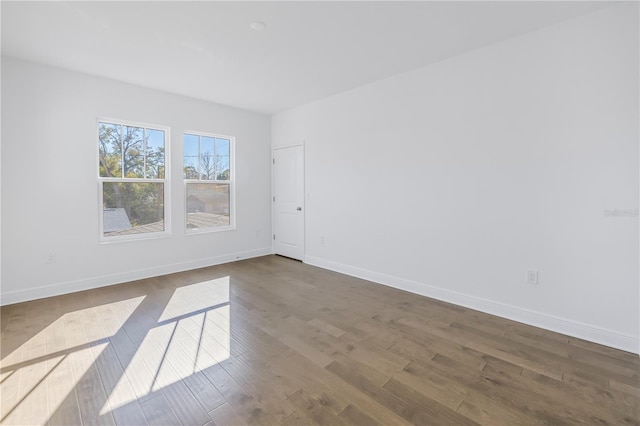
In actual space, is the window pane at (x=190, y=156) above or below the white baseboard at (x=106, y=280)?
above

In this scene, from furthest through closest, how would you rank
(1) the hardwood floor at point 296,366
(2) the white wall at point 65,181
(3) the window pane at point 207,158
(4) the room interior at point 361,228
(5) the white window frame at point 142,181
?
1. (3) the window pane at point 207,158
2. (5) the white window frame at point 142,181
3. (2) the white wall at point 65,181
4. (4) the room interior at point 361,228
5. (1) the hardwood floor at point 296,366

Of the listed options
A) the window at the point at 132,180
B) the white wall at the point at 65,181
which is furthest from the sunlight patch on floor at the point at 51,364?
the window at the point at 132,180

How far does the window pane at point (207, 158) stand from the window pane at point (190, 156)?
0.10m

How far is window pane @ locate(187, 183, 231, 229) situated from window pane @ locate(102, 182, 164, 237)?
1.41 feet

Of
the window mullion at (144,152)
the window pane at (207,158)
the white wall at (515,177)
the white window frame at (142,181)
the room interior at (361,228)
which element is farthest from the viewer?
the window pane at (207,158)

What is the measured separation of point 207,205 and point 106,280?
5.64ft

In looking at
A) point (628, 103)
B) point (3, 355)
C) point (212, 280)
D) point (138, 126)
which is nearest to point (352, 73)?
point (628, 103)

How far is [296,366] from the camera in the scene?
2.05 m

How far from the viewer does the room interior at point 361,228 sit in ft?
6.03

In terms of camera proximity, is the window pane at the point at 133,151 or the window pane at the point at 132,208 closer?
the window pane at the point at 132,208

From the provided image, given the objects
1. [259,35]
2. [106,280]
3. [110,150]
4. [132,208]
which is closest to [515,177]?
[259,35]

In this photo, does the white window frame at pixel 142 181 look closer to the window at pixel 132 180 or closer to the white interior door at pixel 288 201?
the window at pixel 132 180

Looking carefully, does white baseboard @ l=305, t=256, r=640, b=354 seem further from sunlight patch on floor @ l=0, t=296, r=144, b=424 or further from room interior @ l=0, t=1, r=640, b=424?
sunlight patch on floor @ l=0, t=296, r=144, b=424

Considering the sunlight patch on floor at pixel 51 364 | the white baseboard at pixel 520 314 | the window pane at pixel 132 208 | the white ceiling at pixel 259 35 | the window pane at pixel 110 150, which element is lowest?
the sunlight patch on floor at pixel 51 364
